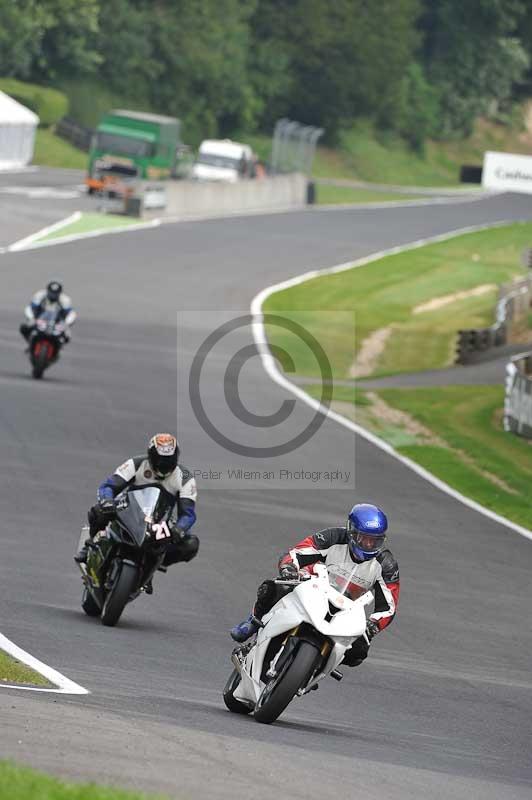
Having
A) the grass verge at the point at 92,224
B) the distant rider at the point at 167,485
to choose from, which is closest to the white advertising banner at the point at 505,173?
the grass verge at the point at 92,224

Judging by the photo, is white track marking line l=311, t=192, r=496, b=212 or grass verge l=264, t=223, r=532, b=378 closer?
grass verge l=264, t=223, r=532, b=378

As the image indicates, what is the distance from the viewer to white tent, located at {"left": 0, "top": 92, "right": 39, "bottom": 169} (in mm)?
78500

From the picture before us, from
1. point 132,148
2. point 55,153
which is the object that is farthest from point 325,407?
→ point 55,153

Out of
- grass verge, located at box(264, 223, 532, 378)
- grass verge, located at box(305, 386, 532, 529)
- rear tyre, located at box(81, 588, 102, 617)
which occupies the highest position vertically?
rear tyre, located at box(81, 588, 102, 617)

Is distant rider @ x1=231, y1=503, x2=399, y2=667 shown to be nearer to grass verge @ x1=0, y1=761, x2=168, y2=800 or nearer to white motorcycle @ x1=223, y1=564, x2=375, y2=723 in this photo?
white motorcycle @ x1=223, y1=564, x2=375, y2=723

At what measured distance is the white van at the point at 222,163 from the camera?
8038 cm

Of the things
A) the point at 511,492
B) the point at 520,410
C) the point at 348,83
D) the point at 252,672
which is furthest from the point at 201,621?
the point at 348,83

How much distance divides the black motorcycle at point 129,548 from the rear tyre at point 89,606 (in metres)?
0.14

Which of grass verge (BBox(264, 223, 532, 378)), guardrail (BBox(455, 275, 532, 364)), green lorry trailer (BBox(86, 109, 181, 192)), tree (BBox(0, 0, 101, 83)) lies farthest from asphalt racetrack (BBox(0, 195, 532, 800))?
tree (BBox(0, 0, 101, 83))

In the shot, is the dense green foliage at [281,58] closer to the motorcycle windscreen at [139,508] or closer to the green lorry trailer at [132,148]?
the green lorry trailer at [132,148]

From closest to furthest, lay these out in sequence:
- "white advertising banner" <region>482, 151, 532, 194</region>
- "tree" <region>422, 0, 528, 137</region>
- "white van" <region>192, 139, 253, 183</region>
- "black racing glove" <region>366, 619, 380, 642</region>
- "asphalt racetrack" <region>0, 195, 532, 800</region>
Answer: "asphalt racetrack" <region>0, 195, 532, 800</region>
"black racing glove" <region>366, 619, 380, 642</region>
"white advertising banner" <region>482, 151, 532, 194</region>
"white van" <region>192, 139, 253, 183</region>
"tree" <region>422, 0, 528, 137</region>

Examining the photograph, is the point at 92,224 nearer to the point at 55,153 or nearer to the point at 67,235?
the point at 67,235

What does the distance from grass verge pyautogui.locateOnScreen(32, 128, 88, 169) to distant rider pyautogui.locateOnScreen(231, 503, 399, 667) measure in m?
75.2

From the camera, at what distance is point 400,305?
53469 mm
